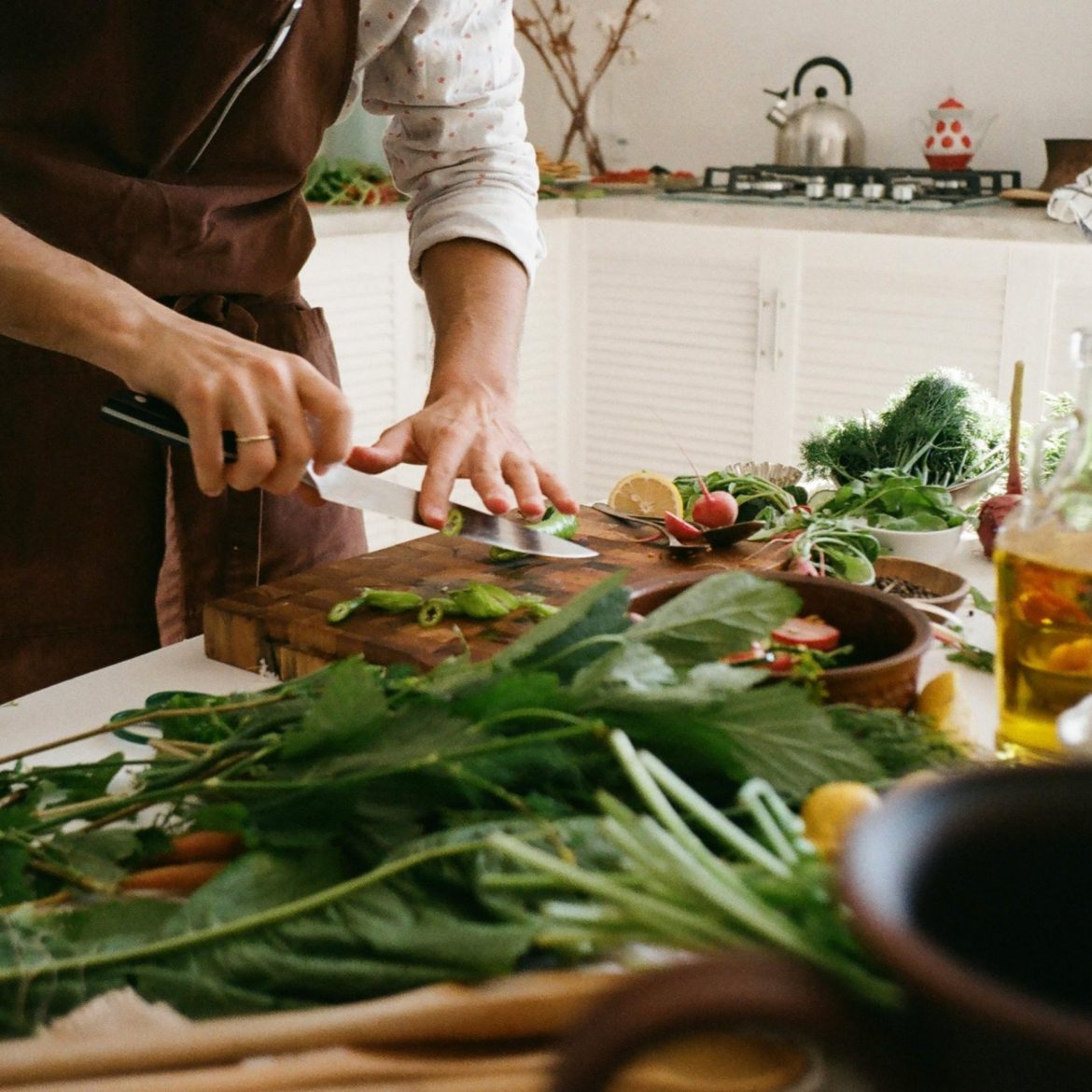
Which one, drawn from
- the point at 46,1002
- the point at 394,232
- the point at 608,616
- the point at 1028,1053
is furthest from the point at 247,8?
the point at 394,232

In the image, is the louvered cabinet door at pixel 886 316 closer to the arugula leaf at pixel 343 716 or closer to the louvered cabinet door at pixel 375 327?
the louvered cabinet door at pixel 375 327

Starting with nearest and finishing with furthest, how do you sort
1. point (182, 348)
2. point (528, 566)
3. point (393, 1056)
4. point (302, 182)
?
point (393, 1056) → point (182, 348) → point (528, 566) → point (302, 182)

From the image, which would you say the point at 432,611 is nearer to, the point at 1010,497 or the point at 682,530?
the point at 682,530

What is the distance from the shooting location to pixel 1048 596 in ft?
2.61

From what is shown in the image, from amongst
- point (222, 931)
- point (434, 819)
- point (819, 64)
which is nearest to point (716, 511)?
point (434, 819)

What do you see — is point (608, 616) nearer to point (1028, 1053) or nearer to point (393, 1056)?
point (393, 1056)

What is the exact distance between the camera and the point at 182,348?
1.03 metres

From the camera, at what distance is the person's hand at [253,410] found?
986 mm

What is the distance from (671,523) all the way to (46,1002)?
2.64 ft

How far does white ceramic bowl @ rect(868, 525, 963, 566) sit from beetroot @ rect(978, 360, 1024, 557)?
38mm

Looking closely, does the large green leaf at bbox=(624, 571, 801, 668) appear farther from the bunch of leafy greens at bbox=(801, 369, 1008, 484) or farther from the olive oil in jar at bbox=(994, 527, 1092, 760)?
the bunch of leafy greens at bbox=(801, 369, 1008, 484)

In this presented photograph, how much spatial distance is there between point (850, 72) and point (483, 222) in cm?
263

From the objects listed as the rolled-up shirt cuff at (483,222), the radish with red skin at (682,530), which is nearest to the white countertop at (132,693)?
the radish with red skin at (682,530)

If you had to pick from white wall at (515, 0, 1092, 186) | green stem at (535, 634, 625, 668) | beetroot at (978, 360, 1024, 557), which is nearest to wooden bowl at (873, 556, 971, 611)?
beetroot at (978, 360, 1024, 557)
